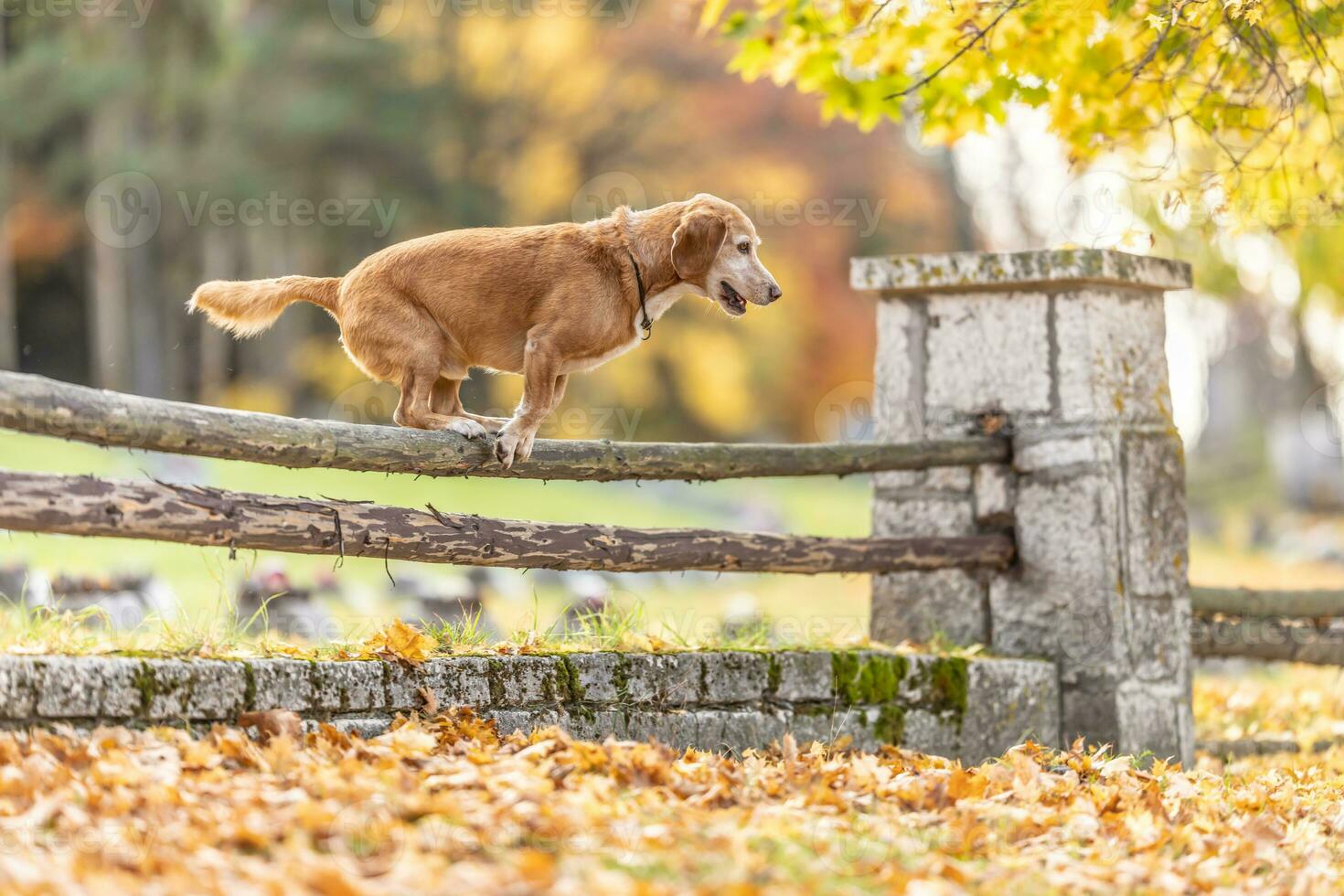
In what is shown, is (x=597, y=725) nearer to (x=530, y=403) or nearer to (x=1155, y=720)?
(x=530, y=403)

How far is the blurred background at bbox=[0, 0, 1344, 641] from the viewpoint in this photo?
2569cm

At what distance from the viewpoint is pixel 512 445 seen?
5.07m

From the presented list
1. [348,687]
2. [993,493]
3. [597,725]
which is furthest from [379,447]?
[993,493]

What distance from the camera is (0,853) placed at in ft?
10.7

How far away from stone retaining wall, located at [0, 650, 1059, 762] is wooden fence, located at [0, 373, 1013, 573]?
0.36m

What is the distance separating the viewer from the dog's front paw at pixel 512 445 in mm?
5051

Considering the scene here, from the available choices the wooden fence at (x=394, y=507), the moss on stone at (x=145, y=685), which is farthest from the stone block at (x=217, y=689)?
the wooden fence at (x=394, y=507)

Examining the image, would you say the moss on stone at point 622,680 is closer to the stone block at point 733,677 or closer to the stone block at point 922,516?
the stone block at point 733,677

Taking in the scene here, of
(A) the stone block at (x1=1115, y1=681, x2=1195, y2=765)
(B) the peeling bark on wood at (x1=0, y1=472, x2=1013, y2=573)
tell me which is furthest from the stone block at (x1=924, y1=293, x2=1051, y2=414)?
(A) the stone block at (x1=1115, y1=681, x2=1195, y2=765)

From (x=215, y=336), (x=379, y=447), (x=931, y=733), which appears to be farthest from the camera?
(x=215, y=336)

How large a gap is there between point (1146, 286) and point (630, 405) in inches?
839

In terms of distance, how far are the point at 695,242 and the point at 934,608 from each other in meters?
2.24

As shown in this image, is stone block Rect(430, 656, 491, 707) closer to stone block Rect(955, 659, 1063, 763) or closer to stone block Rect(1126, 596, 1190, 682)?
stone block Rect(955, 659, 1063, 763)

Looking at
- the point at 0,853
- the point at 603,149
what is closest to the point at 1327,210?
the point at 0,853
